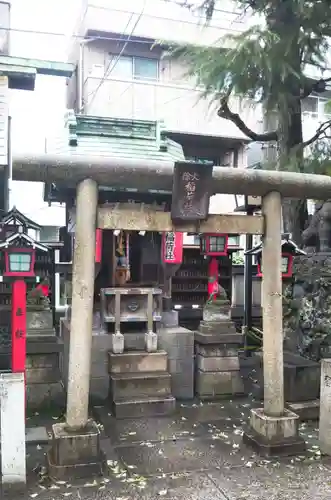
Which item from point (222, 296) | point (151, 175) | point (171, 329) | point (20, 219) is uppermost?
point (151, 175)

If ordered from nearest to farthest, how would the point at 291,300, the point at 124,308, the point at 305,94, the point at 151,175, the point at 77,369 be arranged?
1. the point at 77,369
2. the point at 151,175
3. the point at 124,308
4. the point at 291,300
5. the point at 305,94

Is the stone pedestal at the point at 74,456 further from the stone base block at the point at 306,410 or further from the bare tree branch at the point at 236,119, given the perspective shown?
the bare tree branch at the point at 236,119

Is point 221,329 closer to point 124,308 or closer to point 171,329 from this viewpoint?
point 171,329

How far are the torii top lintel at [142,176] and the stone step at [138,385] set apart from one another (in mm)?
4080

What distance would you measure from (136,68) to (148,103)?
2.10m

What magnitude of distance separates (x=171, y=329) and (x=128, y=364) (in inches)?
57.5

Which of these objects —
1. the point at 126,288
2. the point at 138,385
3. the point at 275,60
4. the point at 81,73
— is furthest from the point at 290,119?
the point at 81,73

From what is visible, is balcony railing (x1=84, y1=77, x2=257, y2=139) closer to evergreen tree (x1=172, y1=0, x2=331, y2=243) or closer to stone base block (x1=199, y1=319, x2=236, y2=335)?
evergreen tree (x1=172, y1=0, x2=331, y2=243)

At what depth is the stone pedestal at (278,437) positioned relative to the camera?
6465 mm

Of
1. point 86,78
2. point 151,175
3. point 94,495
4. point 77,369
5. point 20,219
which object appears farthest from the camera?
point 86,78

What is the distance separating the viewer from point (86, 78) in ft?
59.4

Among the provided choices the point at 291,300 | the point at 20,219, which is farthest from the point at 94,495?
the point at 291,300

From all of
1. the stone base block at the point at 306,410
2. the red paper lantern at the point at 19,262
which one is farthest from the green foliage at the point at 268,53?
the stone base block at the point at 306,410

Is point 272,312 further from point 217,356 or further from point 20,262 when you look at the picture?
point 20,262
